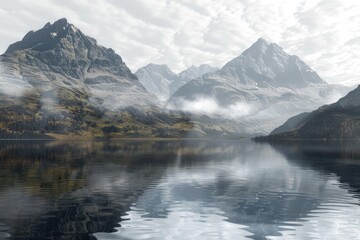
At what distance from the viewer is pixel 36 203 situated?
195ft

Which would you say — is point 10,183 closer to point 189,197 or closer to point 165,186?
point 165,186

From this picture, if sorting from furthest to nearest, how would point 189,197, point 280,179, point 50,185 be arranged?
point 280,179 < point 50,185 < point 189,197

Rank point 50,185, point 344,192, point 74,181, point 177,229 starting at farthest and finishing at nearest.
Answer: point 74,181 < point 50,185 < point 344,192 < point 177,229

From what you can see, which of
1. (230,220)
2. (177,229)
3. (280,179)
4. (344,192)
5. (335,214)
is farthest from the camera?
(280,179)

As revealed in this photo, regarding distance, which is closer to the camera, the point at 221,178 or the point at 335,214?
the point at 335,214

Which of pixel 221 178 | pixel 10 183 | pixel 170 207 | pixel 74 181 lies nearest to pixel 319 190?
pixel 221 178

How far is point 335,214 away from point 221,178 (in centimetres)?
4578

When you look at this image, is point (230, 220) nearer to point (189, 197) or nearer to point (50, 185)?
point (189, 197)

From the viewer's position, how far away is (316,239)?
41750 mm

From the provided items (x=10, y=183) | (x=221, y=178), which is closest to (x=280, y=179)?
(x=221, y=178)

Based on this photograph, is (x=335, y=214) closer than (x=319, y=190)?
Yes

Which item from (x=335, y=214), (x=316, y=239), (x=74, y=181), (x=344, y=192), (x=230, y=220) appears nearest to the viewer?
(x=316, y=239)

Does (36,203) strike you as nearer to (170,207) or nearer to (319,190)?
(170,207)

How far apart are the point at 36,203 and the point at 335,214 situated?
45398 mm
